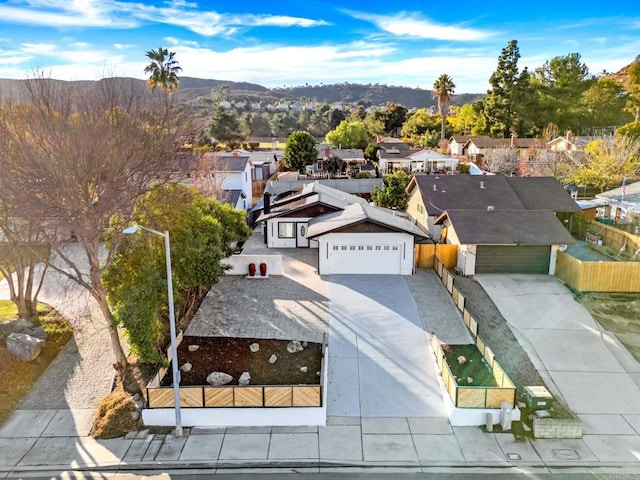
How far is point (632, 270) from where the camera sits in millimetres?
24172

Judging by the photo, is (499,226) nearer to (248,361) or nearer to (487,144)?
(248,361)

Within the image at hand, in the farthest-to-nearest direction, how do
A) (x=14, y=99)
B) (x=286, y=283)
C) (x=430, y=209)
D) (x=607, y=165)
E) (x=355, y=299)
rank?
(x=607, y=165) < (x=430, y=209) < (x=286, y=283) < (x=355, y=299) < (x=14, y=99)

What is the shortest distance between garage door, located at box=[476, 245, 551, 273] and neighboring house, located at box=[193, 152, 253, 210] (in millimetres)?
18943

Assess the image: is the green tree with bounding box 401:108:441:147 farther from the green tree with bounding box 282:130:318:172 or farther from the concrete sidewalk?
the concrete sidewalk

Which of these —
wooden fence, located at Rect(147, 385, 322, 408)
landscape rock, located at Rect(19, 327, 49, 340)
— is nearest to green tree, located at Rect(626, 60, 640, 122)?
wooden fence, located at Rect(147, 385, 322, 408)

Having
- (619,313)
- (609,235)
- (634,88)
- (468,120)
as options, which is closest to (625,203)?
(609,235)

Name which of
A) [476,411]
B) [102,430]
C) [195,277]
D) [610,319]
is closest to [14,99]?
[195,277]

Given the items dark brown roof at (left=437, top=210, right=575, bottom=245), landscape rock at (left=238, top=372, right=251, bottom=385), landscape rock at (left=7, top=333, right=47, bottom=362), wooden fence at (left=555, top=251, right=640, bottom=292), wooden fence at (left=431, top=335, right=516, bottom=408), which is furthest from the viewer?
dark brown roof at (left=437, top=210, right=575, bottom=245)

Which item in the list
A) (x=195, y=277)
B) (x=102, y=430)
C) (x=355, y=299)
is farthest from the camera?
(x=355, y=299)

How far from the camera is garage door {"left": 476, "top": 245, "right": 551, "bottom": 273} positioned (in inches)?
1051

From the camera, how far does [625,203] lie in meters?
34.1

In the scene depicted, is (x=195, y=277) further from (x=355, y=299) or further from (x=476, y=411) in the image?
(x=476, y=411)

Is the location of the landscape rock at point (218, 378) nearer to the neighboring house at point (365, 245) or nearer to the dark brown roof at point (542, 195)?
the neighboring house at point (365, 245)

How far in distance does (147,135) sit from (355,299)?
1216 centimetres
